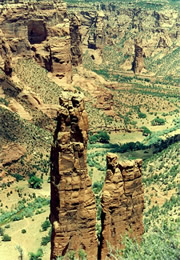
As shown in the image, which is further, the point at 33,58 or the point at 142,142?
the point at 33,58

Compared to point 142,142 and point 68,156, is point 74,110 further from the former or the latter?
point 142,142

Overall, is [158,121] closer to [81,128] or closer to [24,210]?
[24,210]

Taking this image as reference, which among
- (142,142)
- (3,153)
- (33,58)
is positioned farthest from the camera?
(33,58)

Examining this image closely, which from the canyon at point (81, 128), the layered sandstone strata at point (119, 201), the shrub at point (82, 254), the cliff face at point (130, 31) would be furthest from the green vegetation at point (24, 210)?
the cliff face at point (130, 31)

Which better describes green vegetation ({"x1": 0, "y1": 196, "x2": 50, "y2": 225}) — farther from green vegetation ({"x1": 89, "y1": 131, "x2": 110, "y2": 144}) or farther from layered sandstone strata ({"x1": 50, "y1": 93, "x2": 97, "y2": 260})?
green vegetation ({"x1": 89, "y1": 131, "x2": 110, "y2": 144})

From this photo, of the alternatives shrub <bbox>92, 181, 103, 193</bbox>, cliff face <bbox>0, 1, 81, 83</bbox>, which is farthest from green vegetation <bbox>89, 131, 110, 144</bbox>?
shrub <bbox>92, 181, 103, 193</bbox>

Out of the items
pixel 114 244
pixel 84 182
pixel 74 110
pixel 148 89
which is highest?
pixel 74 110

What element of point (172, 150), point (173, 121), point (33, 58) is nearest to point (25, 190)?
point (172, 150)

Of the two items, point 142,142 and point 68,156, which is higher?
point 68,156

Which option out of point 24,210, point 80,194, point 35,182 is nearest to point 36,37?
point 35,182

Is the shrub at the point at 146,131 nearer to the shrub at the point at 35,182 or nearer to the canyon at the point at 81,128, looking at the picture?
the canyon at the point at 81,128
